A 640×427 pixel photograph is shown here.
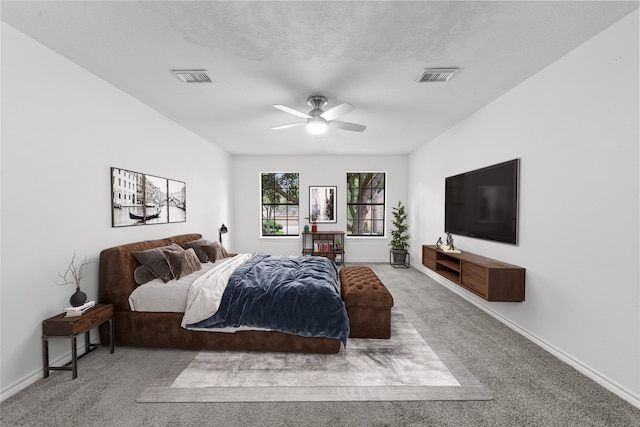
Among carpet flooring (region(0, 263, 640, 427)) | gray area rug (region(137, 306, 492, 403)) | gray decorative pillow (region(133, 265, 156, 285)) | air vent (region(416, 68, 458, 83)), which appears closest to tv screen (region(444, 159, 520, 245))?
air vent (region(416, 68, 458, 83))

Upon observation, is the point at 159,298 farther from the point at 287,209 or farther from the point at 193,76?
the point at 287,209

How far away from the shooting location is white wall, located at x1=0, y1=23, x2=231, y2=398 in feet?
6.38

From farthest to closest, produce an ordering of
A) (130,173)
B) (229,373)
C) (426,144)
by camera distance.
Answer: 1. (426,144)
2. (130,173)
3. (229,373)

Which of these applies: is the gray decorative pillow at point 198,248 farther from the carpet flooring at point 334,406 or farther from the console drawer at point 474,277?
the console drawer at point 474,277

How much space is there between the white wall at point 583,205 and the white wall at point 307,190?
11.3ft

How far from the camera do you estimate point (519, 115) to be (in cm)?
288

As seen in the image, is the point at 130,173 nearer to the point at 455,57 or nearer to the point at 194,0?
the point at 194,0

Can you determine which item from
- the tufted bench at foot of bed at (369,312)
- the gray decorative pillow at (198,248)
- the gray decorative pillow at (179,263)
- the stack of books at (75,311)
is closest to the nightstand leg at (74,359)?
the stack of books at (75,311)

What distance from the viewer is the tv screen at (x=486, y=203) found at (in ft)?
9.74

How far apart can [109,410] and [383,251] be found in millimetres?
5749

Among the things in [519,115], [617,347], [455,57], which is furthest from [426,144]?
[617,347]

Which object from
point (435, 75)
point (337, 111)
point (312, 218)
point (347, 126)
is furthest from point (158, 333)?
point (312, 218)

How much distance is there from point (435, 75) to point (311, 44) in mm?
1305

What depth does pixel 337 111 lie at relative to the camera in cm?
295
